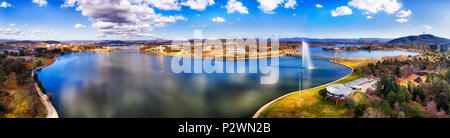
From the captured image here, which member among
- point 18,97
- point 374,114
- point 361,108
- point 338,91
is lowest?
point 18,97

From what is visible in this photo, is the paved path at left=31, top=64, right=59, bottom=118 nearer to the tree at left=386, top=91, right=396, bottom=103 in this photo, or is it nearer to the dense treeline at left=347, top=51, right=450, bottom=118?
the dense treeline at left=347, top=51, right=450, bottom=118

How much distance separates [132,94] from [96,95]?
2.99 metres

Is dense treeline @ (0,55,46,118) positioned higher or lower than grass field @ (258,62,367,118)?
higher

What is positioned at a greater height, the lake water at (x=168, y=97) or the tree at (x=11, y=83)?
the tree at (x=11, y=83)

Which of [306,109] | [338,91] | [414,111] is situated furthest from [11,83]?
[414,111]

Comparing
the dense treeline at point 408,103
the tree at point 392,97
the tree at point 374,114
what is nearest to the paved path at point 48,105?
the tree at point 374,114

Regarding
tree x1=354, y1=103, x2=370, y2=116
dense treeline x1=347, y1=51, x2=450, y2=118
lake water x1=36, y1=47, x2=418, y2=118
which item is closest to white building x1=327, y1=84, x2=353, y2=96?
dense treeline x1=347, y1=51, x2=450, y2=118

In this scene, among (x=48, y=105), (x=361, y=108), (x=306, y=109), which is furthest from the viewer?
(x=48, y=105)

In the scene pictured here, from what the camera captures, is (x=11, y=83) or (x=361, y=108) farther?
(x=11, y=83)

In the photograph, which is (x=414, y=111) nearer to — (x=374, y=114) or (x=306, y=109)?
(x=374, y=114)

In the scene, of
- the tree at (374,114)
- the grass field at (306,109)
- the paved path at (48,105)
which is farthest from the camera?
the paved path at (48,105)

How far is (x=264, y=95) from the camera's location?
51.6ft

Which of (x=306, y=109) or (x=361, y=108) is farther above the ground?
(x=361, y=108)

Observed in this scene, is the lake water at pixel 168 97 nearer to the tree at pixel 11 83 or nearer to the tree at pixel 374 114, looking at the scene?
the tree at pixel 11 83
